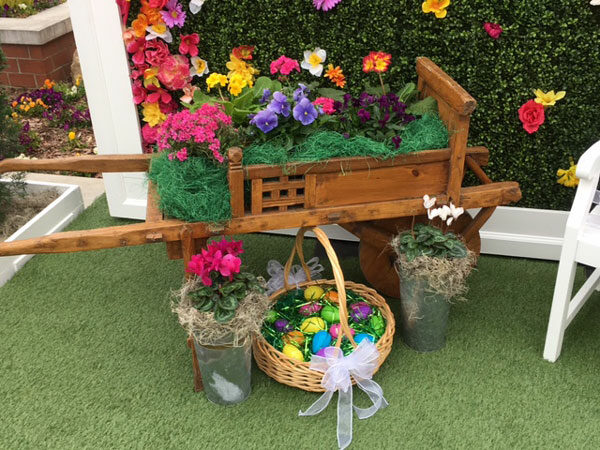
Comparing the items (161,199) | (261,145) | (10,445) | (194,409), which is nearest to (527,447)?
(194,409)

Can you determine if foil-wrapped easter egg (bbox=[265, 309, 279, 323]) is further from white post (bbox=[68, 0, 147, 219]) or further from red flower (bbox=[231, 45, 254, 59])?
red flower (bbox=[231, 45, 254, 59])

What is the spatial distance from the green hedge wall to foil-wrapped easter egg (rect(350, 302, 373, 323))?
1009 millimetres

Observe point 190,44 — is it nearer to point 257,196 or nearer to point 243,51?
point 243,51

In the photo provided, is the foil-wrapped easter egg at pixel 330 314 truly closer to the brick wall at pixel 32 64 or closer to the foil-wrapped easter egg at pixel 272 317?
the foil-wrapped easter egg at pixel 272 317

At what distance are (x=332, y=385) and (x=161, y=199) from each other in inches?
35.3

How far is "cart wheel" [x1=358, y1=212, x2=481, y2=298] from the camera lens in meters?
2.67

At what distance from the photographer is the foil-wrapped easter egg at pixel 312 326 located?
2506mm

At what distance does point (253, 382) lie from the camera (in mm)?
2449

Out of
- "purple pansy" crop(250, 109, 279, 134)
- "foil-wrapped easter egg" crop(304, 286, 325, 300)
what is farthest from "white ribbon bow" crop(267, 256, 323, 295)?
"purple pansy" crop(250, 109, 279, 134)

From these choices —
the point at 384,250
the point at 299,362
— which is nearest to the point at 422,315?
the point at 384,250

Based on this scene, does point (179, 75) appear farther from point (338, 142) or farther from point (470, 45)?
point (470, 45)

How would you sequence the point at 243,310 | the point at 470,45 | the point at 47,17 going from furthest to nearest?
the point at 47,17 → the point at 470,45 → the point at 243,310

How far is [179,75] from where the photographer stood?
3.03 meters

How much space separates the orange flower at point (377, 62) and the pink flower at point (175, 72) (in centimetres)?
87
